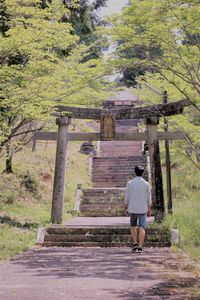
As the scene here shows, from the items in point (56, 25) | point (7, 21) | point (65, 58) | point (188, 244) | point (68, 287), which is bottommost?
point (68, 287)

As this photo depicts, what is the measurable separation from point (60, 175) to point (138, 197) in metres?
5.77

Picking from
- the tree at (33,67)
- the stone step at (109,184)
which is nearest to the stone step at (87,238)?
the tree at (33,67)

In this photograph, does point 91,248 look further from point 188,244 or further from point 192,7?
point 192,7

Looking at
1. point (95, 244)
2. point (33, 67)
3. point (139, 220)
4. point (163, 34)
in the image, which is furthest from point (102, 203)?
point (163, 34)

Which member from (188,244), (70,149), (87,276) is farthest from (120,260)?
(70,149)

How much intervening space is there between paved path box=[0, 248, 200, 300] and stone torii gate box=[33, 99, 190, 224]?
5232mm

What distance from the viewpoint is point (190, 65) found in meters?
9.62

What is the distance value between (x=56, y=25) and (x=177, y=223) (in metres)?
6.47

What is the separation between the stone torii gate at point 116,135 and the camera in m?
13.7

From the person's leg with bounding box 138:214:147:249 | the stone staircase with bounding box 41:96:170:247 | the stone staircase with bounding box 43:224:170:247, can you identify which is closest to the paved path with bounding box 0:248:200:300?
the person's leg with bounding box 138:214:147:249

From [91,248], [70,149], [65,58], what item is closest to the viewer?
[91,248]

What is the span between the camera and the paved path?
486 cm

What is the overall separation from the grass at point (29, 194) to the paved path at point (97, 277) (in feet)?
4.40

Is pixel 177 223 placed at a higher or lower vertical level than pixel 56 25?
lower
